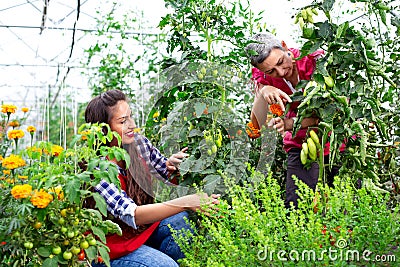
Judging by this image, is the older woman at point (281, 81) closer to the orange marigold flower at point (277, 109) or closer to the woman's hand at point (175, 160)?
the orange marigold flower at point (277, 109)

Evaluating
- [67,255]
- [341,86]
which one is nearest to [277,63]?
[341,86]

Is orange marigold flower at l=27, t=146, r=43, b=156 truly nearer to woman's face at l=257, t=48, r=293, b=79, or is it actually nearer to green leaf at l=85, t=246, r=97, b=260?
green leaf at l=85, t=246, r=97, b=260

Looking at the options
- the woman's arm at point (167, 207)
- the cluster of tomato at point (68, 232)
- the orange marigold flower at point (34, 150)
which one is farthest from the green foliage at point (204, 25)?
the cluster of tomato at point (68, 232)

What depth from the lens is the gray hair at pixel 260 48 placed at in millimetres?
1995

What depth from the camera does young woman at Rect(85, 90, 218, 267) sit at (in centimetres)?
187

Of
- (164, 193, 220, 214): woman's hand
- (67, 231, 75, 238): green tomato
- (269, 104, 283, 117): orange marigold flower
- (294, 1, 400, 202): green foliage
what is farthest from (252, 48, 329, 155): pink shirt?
(67, 231, 75, 238): green tomato

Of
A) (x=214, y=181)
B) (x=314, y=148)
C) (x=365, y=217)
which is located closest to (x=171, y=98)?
(x=214, y=181)

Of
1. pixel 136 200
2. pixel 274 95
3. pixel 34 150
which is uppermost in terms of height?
pixel 274 95

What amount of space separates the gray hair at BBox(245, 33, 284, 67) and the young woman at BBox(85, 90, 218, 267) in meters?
0.45

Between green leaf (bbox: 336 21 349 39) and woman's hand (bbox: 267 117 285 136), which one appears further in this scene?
woman's hand (bbox: 267 117 285 136)

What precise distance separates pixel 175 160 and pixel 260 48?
54cm

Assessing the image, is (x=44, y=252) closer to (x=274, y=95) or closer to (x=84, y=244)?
(x=84, y=244)

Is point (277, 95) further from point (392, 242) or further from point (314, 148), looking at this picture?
point (392, 242)

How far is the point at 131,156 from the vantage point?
6.73ft
